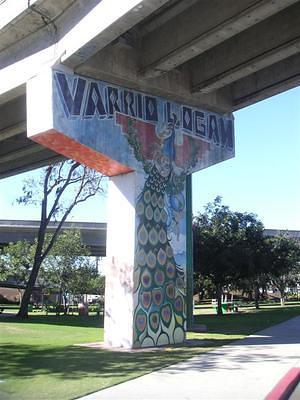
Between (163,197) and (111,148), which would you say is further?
(163,197)

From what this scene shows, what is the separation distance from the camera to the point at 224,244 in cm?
3944

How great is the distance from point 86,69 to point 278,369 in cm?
874

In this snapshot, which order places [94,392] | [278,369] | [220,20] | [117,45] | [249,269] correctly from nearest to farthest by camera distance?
1. [94,392]
2. [278,369]
3. [220,20]
4. [117,45]
5. [249,269]

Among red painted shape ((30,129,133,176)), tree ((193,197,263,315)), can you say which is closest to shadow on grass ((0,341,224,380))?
red painted shape ((30,129,133,176))

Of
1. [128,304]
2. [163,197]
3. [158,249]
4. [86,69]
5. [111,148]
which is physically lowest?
[128,304]

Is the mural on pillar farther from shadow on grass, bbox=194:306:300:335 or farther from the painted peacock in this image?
shadow on grass, bbox=194:306:300:335

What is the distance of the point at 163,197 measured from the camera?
17.0 metres

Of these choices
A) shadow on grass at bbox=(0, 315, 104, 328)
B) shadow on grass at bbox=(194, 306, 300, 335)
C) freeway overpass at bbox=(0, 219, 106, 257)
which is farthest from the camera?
freeway overpass at bbox=(0, 219, 106, 257)

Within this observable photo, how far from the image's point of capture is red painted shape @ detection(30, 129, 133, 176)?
14133mm

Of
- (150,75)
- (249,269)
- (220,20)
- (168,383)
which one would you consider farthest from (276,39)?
(249,269)

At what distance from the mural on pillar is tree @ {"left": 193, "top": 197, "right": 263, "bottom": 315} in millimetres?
20628

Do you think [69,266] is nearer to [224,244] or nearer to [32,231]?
[224,244]

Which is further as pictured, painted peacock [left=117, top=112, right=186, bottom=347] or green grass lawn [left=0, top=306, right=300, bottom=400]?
painted peacock [left=117, top=112, right=186, bottom=347]

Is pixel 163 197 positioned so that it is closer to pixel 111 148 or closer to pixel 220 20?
pixel 111 148
